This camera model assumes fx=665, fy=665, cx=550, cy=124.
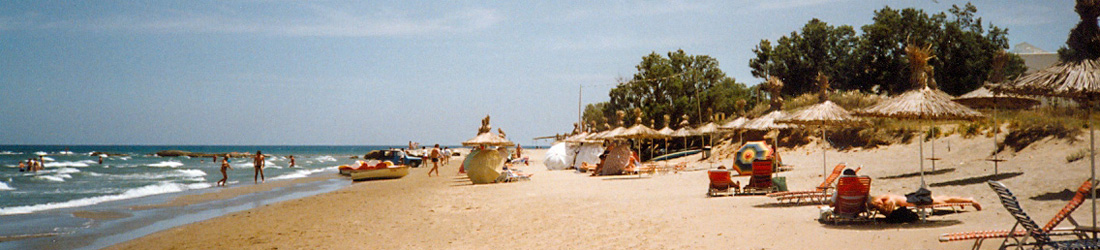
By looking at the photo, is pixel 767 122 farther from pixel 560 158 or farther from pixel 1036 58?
pixel 1036 58

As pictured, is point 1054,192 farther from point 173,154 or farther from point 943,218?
point 173,154

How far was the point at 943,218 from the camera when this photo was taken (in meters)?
7.67

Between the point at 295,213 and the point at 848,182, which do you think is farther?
the point at 295,213

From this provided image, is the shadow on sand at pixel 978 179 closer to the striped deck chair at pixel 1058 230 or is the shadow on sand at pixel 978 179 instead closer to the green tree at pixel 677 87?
Result: the striped deck chair at pixel 1058 230

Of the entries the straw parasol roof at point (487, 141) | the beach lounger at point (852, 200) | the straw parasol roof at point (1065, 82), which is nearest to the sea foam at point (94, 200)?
the straw parasol roof at point (487, 141)

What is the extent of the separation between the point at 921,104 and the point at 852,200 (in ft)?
13.5

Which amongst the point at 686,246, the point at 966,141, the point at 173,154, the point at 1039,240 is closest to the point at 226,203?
the point at 686,246

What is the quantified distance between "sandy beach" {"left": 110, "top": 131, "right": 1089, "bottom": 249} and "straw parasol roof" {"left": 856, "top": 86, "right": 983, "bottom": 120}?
1.21 m

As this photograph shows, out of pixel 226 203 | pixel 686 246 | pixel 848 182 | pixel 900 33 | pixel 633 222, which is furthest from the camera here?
pixel 900 33

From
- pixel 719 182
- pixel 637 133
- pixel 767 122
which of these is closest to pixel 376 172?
pixel 637 133

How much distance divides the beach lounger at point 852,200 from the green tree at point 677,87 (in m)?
31.1

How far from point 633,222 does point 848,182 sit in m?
2.67

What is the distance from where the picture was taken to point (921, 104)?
34.9 feet

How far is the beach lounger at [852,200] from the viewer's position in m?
7.56
